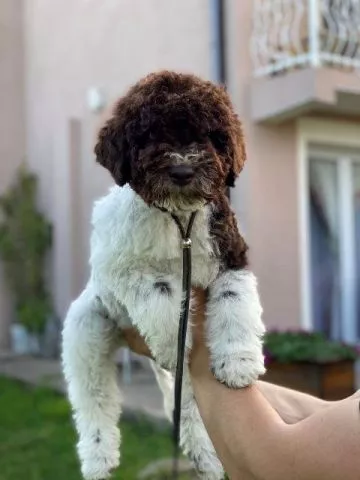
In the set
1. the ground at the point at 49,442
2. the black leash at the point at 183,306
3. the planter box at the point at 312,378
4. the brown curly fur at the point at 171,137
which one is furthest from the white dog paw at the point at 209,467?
the planter box at the point at 312,378

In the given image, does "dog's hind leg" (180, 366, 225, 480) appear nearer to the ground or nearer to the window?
the ground

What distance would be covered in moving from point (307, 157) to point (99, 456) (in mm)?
6005

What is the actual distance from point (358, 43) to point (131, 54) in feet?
9.92

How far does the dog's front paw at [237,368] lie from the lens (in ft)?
6.65

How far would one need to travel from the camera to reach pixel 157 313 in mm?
2213

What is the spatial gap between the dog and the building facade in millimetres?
3609

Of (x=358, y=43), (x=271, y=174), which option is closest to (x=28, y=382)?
(x=271, y=174)

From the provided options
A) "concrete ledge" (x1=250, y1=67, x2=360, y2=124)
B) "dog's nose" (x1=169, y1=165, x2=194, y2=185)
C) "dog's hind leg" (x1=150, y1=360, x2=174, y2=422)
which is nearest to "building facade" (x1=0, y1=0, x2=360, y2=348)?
"concrete ledge" (x1=250, y1=67, x2=360, y2=124)

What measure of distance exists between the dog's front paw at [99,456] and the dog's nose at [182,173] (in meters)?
1.09

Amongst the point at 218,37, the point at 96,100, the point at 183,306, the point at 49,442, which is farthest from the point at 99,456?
the point at 96,100

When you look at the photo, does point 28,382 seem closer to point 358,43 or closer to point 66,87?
point 66,87

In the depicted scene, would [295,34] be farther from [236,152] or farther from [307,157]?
[236,152]

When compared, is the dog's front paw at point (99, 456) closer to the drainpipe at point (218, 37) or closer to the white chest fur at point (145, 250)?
the white chest fur at point (145, 250)

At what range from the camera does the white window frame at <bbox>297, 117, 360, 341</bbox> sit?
7.77 meters
